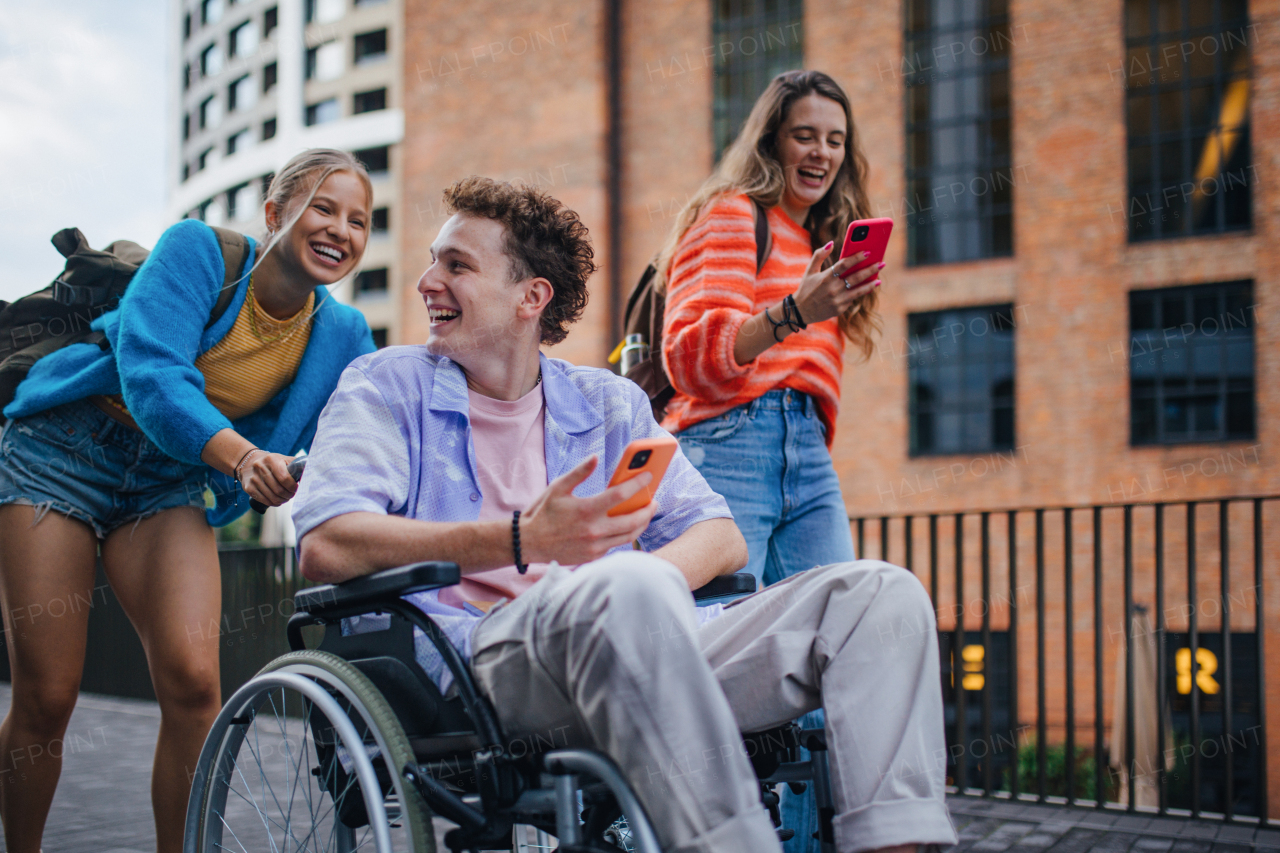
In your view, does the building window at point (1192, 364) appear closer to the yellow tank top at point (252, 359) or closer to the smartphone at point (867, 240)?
the smartphone at point (867, 240)

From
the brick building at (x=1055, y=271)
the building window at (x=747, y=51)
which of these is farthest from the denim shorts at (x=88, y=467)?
the building window at (x=747, y=51)

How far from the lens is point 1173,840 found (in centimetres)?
376

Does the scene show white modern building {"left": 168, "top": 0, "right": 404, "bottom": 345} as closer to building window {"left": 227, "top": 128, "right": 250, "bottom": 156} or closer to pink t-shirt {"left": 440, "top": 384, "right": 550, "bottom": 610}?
building window {"left": 227, "top": 128, "right": 250, "bottom": 156}

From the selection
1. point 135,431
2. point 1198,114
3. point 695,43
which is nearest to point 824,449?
point 135,431

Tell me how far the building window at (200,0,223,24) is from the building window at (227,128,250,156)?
709 cm

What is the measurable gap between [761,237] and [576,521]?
56.2 inches

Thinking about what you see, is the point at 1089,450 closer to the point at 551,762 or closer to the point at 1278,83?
the point at 1278,83

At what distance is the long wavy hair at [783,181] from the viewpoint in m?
2.76

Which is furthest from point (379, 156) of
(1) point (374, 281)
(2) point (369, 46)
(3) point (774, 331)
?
(3) point (774, 331)

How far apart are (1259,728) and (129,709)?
7057 millimetres

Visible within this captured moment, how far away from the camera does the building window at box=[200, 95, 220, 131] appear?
50.8 m

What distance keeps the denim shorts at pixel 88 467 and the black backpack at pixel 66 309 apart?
0.14 metres

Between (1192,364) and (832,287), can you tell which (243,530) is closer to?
(1192,364)

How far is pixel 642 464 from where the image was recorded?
147cm
